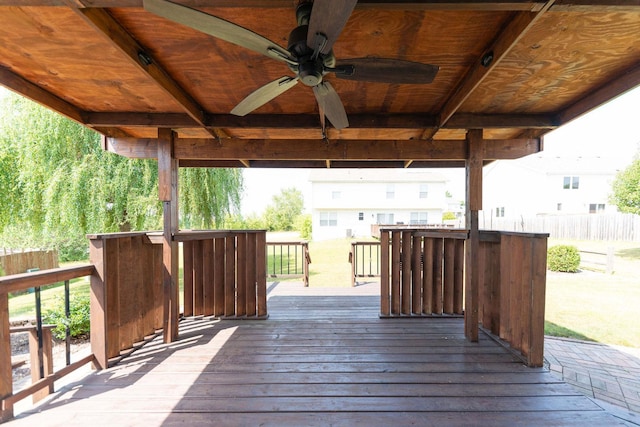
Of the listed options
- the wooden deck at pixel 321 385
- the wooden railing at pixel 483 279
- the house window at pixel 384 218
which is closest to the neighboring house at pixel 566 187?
the house window at pixel 384 218

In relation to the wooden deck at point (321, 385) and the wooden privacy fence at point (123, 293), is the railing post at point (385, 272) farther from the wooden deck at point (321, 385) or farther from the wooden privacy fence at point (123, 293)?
the wooden privacy fence at point (123, 293)

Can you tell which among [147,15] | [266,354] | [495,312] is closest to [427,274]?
[495,312]

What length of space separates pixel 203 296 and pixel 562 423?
3.80 metres

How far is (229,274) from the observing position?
376 centimetres

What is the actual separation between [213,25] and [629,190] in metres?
21.4

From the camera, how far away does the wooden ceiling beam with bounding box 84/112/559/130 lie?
3.09 metres

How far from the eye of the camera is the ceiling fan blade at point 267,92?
68.7 inches

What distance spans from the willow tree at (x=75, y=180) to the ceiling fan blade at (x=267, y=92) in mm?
6017

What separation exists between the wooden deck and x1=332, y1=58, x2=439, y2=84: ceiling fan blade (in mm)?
2252

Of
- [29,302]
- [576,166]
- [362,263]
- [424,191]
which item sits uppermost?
[576,166]

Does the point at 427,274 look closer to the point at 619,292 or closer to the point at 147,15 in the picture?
the point at 147,15

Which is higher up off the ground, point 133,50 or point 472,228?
point 133,50

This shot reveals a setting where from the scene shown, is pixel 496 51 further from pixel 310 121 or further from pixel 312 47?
pixel 310 121

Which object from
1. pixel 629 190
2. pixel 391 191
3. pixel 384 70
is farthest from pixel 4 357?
pixel 629 190
